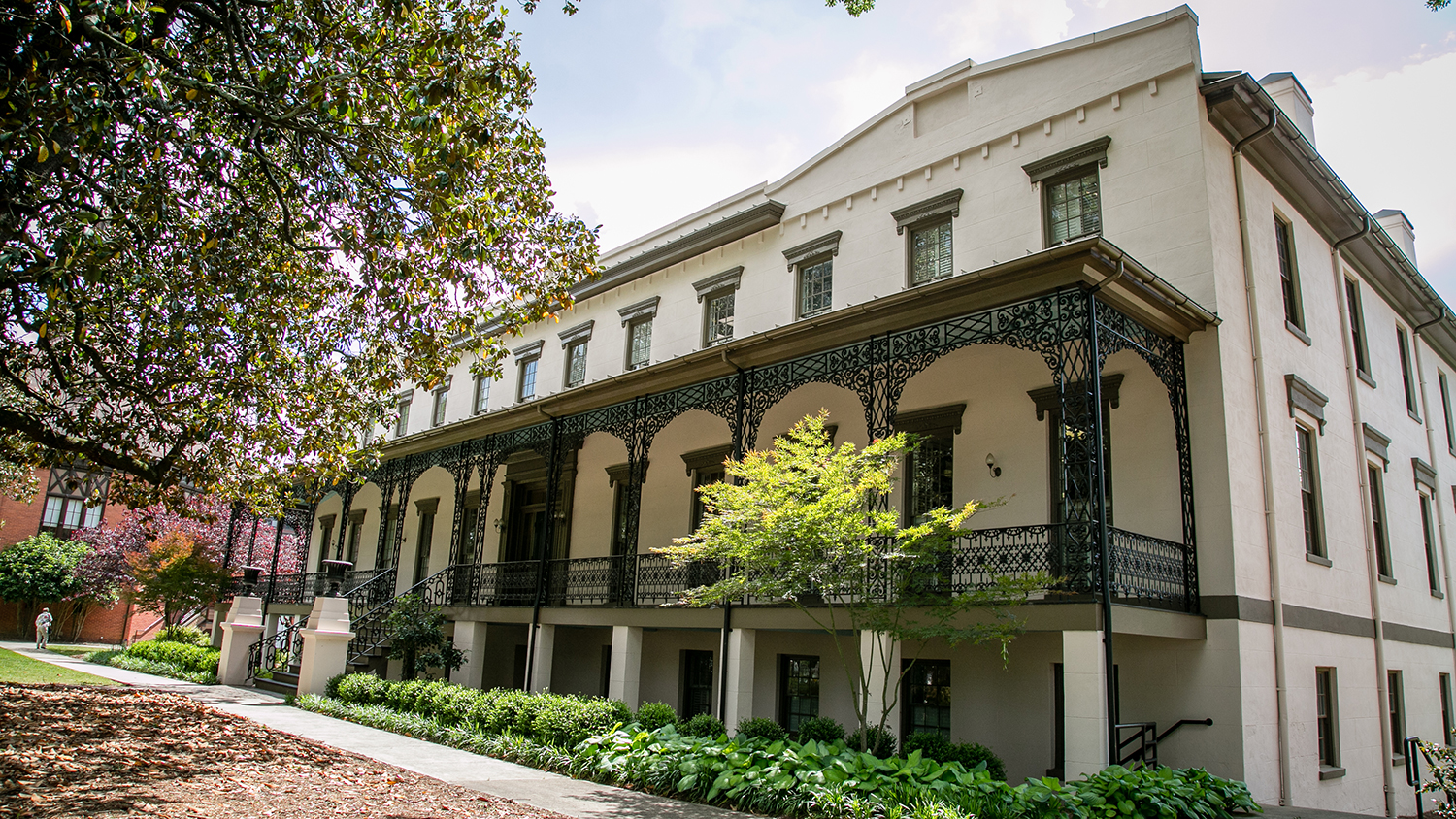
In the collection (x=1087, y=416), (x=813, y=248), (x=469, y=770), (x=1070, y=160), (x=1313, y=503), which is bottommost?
(x=469, y=770)

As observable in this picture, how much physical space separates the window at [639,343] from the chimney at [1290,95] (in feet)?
42.4

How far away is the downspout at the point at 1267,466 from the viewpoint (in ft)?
38.6

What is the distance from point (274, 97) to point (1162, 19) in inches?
482

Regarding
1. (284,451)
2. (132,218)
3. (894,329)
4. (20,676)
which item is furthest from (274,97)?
(20,676)

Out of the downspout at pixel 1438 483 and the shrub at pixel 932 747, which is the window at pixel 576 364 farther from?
the downspout at pixel 1438 483

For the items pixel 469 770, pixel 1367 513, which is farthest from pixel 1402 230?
pixel 469 770

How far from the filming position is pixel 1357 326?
17000 mm

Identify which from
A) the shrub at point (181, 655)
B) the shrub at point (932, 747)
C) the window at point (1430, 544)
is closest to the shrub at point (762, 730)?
the shrub at point (932, 747)

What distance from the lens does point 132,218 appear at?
9.19 m

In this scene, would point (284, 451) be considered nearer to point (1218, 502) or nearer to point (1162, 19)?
point (1218, 502)

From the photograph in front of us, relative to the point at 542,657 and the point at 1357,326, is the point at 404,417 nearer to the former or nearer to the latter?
the point at 542,657

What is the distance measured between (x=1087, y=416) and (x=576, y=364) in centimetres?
1517

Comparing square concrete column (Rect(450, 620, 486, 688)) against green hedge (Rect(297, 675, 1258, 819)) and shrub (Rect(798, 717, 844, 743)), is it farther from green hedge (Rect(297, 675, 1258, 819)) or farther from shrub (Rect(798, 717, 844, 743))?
shrub (Rect(798, 717, 844, 743))

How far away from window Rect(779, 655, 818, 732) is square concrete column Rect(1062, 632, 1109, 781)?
19.8ft
